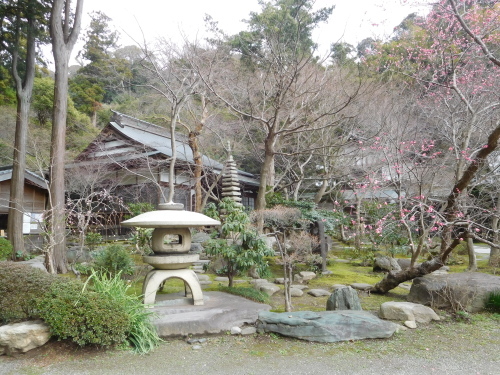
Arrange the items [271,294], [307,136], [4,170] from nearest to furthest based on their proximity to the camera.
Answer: [271,294]
[4,170]
[307,136]

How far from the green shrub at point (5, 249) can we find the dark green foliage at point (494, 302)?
10.8 m

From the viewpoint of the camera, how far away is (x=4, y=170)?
13484mm

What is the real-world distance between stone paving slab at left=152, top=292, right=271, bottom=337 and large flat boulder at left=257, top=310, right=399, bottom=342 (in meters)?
0.47

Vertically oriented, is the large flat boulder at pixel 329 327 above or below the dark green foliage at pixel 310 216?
below

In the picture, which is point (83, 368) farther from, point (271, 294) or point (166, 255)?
point (271, 294)

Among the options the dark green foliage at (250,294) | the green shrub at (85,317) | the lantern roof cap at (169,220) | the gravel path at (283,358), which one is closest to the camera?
the gravel path at (283,358)

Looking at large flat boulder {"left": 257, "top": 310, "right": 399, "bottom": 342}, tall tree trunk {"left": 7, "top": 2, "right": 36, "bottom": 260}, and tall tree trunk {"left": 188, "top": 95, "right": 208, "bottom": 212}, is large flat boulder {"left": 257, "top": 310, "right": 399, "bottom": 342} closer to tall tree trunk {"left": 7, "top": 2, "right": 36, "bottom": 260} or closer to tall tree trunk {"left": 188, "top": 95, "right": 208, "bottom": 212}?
tall tree trunk {"left": 188, "top": 95, "right": 208, "bottom": 212}

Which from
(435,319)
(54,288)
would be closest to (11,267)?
A: (54,288)

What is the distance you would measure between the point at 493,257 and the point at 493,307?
5.12 m

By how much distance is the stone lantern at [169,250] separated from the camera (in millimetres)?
4945

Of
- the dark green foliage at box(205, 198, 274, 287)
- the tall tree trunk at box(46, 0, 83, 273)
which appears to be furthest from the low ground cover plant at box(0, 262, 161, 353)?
the tall tree trunk at box(46, 0, 83, 273)

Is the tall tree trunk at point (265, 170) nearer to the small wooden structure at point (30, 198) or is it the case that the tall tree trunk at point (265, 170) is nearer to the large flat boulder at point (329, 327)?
the large flat boulder at point (329, 327)

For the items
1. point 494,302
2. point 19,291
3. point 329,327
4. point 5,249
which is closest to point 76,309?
point 19,291

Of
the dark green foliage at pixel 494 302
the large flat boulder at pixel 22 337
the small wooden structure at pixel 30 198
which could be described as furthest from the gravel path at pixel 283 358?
the small wooden structure at pixel 30 198
